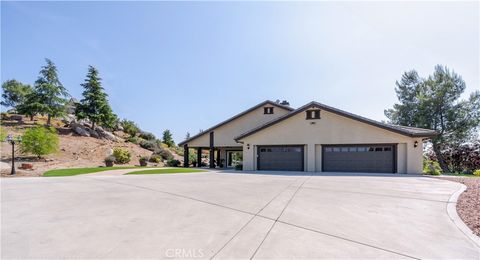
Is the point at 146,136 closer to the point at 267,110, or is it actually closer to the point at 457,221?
the point at 267,110

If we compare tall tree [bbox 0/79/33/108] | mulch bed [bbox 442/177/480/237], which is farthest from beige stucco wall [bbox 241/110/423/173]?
tall tree [bbox 0/79/33/108]

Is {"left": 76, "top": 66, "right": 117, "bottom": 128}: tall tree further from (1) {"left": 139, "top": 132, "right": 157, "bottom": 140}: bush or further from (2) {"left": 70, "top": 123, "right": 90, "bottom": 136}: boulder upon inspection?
(1) {"left": 139, "top": 132, "right": 157, "bottom": 140}: bush

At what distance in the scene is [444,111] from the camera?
26.6 meters

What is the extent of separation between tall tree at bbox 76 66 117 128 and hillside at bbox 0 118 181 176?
9.18ft

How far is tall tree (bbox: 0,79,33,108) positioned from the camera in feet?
150

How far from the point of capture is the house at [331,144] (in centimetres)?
1772

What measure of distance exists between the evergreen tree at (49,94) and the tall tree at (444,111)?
1669 inches

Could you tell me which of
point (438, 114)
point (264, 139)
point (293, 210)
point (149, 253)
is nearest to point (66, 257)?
point (149, 253)

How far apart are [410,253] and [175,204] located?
5.28 meters

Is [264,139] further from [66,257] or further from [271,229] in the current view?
[66,257]

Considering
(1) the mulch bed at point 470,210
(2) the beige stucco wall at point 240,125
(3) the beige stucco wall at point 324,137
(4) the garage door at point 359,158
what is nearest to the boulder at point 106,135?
(2) the beige stucco wall at point 240,125

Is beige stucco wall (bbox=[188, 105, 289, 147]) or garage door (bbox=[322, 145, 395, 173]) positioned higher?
beige stucco wall (bbox=[188, 105, 289, 147])

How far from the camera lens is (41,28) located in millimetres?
12531

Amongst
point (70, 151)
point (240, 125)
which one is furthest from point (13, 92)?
point (240, 125)
